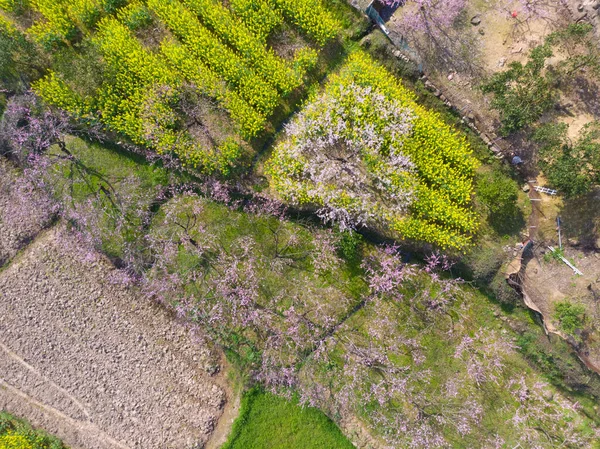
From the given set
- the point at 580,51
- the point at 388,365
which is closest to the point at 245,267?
the point at 388,365

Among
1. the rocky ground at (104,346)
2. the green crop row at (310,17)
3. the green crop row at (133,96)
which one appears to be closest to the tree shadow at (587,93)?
the green crop row at (310,17)

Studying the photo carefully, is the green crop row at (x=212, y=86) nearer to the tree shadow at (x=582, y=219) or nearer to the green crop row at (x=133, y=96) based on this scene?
the green crop row at (x=133, y=96)

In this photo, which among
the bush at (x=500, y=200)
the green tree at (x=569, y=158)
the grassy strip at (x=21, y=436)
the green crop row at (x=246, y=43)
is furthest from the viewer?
the grassy strip at (x=21, y=436)

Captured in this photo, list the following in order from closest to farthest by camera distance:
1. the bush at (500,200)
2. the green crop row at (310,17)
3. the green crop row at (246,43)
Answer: the bush at (500,200) < the green crop row at (310,17) < the green crop row at (246,43)

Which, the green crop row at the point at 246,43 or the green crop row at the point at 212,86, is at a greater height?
the green crop row at the point at 246,43

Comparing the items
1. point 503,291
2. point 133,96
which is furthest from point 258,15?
point 503,291
